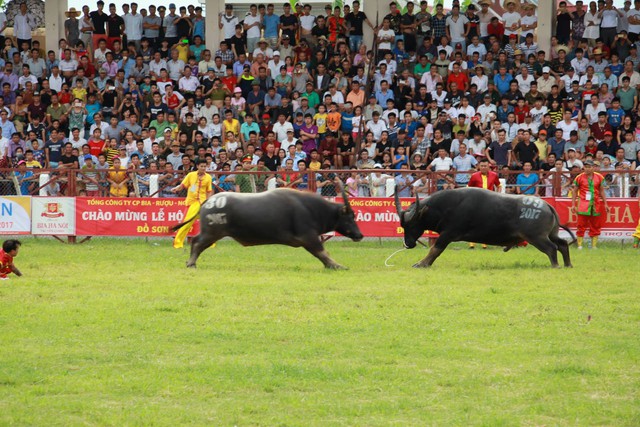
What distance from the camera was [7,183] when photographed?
73.6ft

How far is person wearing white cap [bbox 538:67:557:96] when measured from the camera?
25.6 metres

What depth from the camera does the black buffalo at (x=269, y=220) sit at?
16766mm

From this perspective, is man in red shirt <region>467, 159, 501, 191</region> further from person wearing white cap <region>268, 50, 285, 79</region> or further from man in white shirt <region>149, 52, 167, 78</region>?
man in white shirt <region>149, 52, 167, 78</region>

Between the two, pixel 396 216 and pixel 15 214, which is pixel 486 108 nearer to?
pixel 396 216

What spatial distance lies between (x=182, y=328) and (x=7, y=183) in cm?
1260

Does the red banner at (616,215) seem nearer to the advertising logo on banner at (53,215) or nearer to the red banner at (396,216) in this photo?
the red banner at (396,216)

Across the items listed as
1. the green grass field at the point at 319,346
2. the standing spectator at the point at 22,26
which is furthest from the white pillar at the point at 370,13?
the green grass field at the point at 319,346

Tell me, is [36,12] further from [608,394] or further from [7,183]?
[608,394]

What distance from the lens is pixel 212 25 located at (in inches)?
1137

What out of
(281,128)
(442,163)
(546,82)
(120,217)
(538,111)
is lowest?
(120,217)

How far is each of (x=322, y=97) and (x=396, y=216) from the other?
663 centimetres

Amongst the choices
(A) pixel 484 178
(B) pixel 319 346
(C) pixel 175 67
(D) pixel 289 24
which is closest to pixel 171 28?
(C) pixel 175 67

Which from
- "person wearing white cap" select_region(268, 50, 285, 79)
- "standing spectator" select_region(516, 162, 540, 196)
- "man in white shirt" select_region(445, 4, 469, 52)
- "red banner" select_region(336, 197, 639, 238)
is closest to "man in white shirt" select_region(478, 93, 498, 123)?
"man in white shirt" select_region(445, 4, 469, 52)

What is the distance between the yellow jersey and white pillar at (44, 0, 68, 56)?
39.9ft
